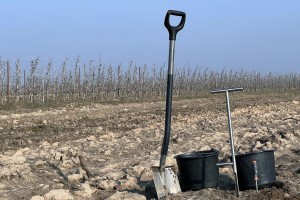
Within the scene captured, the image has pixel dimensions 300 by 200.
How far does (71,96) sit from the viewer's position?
29156mm

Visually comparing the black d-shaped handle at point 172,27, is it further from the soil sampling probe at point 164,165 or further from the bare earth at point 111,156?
the bare earth at point 111,156

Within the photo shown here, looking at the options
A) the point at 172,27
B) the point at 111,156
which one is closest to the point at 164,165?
the point at 172,27

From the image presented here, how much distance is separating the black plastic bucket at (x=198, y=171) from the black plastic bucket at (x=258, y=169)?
264 mm

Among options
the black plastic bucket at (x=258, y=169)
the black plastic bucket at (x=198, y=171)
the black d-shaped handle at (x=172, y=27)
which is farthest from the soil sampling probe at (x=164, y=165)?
the black plastic bucket at (x=258, y=169)

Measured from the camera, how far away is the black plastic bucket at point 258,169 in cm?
473

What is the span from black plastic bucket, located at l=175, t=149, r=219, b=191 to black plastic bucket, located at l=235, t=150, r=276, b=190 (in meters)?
0.26

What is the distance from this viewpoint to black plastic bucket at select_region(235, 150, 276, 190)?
15.5ft

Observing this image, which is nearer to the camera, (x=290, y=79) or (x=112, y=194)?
(x=112, y=194)

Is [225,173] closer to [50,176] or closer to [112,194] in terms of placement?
[112,194]

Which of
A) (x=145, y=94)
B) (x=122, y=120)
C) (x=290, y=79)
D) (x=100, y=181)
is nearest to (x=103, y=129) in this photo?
(x=122, y=120)

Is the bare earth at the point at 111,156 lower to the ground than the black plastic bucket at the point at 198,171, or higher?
lower

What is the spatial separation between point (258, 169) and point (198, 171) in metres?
0.64

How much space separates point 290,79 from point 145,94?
33.6 metres

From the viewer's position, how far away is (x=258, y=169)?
4.76 m
